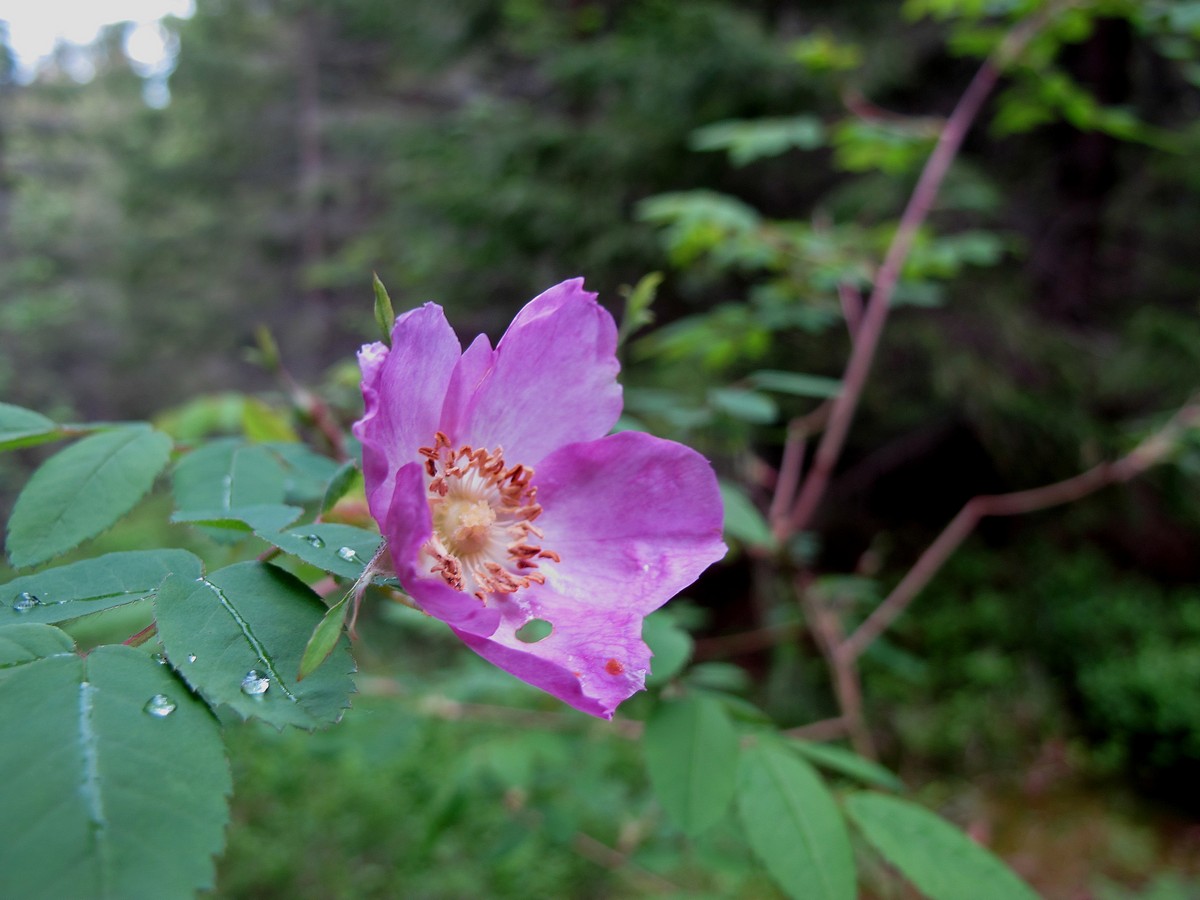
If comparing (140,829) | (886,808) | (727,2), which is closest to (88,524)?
(140,829)

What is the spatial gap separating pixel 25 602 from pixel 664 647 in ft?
2.05

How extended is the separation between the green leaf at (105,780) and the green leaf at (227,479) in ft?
0.91

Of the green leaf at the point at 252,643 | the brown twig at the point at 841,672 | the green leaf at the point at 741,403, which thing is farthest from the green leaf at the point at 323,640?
the brown twig at the point at 841,672

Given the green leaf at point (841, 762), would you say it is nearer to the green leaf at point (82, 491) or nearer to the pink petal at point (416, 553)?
the pink petal at point (416, 553)

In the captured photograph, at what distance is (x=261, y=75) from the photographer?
1328 cm

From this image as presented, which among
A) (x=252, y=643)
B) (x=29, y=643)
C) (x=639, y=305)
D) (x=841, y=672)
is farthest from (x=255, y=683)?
(x=841, y=672)

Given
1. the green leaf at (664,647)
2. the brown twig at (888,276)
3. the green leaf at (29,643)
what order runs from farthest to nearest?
the brown twig at (888,276)
the green leaf at (664,647)
the green leaf at (29,643)

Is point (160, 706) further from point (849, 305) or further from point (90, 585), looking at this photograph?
point (849, 305)

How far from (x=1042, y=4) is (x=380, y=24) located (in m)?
8.32

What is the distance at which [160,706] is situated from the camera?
1.53 ft

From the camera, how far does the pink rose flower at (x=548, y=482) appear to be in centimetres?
62

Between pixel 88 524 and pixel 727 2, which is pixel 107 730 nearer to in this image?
pixel 88 524

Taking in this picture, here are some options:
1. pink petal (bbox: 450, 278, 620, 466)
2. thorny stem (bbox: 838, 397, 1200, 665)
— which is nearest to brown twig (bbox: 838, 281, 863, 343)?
thorny stem (bbox: 838, 397, 1200, 665)

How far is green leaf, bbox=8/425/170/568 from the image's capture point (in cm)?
64
